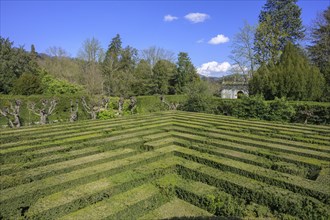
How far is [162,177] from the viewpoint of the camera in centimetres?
468

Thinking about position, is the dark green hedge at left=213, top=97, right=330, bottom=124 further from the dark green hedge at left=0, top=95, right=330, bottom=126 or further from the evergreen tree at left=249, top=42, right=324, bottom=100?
the evergreen tree at left=249, top=42, right=324, bottom=100

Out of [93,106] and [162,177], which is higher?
[93,106]

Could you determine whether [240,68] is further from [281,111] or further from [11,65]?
[11,65]

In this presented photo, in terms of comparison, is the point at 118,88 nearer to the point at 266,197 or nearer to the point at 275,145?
the point at 275,145

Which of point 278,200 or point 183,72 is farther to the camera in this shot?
point 183,72

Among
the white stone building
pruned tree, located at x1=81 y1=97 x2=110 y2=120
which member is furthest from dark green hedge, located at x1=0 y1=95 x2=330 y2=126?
the white stone building

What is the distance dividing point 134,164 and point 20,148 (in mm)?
3114

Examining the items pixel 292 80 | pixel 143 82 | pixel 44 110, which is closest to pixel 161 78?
pixel 143 82

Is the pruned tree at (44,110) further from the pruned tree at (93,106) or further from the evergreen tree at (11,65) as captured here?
the evergreen tree at (11,65)

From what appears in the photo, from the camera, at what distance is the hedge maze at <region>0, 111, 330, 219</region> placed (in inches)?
134

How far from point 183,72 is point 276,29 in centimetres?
1352

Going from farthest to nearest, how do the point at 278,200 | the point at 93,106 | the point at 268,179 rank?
the point at 93,106
the point at 268,179
the point at 278,200

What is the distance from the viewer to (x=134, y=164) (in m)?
4.99

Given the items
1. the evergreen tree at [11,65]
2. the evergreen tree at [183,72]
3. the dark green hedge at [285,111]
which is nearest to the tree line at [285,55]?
the dark green hedge at [285,111]
